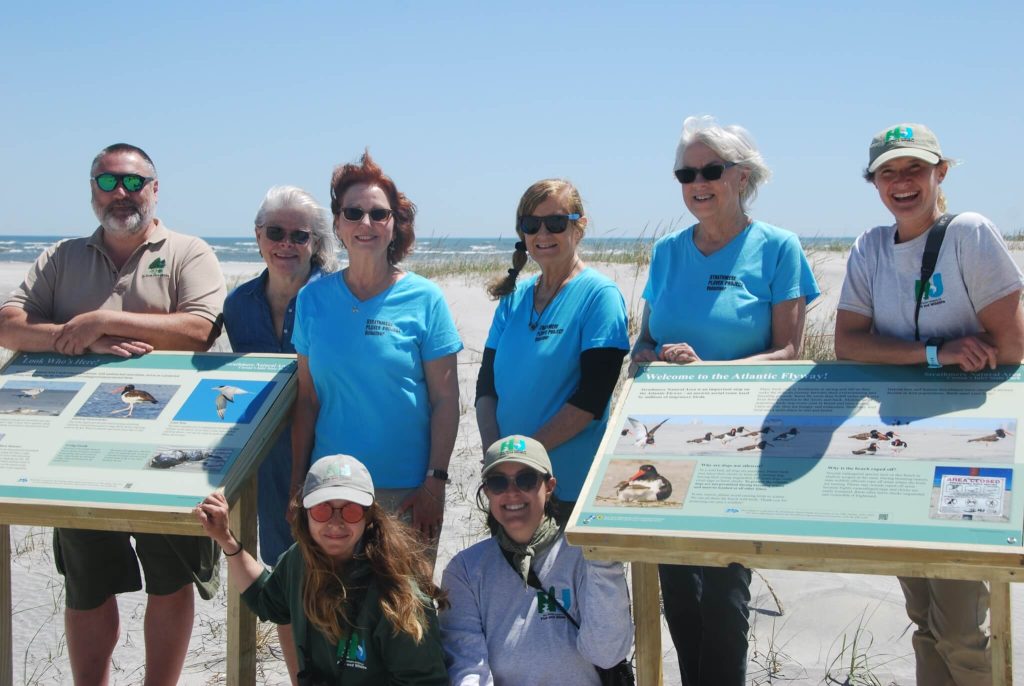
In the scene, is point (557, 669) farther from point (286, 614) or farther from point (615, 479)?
point (286, 614)

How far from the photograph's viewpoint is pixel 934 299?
133 inches

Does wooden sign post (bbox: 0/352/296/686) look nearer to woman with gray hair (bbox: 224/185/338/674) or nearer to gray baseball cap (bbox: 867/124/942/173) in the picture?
woman with gray hair (bbox: 224/185/338/674)

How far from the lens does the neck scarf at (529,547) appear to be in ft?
11.4

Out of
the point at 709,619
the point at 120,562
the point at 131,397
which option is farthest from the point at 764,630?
the point at 131,397

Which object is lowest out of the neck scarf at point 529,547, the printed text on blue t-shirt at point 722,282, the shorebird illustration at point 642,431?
the neck scarf at point 529,547

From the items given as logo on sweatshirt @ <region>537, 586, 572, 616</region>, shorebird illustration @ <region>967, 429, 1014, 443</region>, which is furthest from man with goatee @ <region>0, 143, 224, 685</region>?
shorebird illustration @ <region>967, 429, 1014, 443</region>

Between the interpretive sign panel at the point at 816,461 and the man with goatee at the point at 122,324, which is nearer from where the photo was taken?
the interpretive sign panel at the point at 816,461

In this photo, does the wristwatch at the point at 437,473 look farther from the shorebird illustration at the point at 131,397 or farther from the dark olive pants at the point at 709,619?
the shorebird illustration at the point at 131,397

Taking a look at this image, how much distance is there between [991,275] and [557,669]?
1.96 metres

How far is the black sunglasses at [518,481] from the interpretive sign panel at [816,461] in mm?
206

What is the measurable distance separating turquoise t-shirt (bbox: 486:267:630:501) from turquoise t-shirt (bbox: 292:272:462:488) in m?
0.34

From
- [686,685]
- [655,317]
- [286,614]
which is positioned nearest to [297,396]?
[286,614]

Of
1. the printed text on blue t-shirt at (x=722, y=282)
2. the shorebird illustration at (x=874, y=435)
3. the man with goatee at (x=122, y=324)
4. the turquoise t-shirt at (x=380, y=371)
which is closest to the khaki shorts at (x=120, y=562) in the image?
the man with goatee at (x=122, y=324)

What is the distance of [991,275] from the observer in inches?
127
